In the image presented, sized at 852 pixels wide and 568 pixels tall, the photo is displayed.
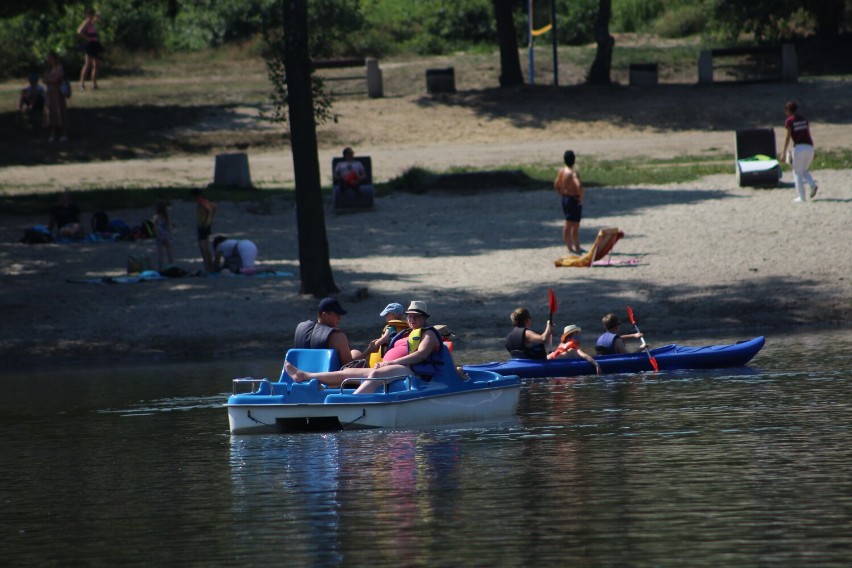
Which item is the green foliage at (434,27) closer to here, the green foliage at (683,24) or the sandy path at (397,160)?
the green foliage at (683,24)

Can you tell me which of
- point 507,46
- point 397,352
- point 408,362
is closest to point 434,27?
point 507,46

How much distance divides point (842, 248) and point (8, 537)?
18.2 m

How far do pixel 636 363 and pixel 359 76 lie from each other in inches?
1123

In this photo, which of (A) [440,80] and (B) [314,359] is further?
(A) [440,80]

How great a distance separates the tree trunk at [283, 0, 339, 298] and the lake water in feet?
20.8

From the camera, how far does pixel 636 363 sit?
18688 millimetres

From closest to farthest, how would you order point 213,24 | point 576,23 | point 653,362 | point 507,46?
point 653,362 < point 507,46 < point 213,24 < point 576,23

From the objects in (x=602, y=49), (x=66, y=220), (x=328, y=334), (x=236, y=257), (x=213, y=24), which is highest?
(x=213, y=24)

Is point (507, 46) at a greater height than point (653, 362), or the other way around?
point (507, 46)

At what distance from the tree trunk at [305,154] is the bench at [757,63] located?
72.9 feet

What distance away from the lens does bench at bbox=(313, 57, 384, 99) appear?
142 feet

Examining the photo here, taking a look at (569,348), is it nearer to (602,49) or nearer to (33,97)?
(33,97)

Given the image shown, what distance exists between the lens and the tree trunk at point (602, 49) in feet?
139

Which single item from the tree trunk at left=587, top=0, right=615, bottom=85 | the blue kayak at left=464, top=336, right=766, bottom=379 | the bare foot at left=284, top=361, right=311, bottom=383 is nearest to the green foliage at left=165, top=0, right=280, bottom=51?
the tree trunk at left=587, top=0, right=615, bottom=85
